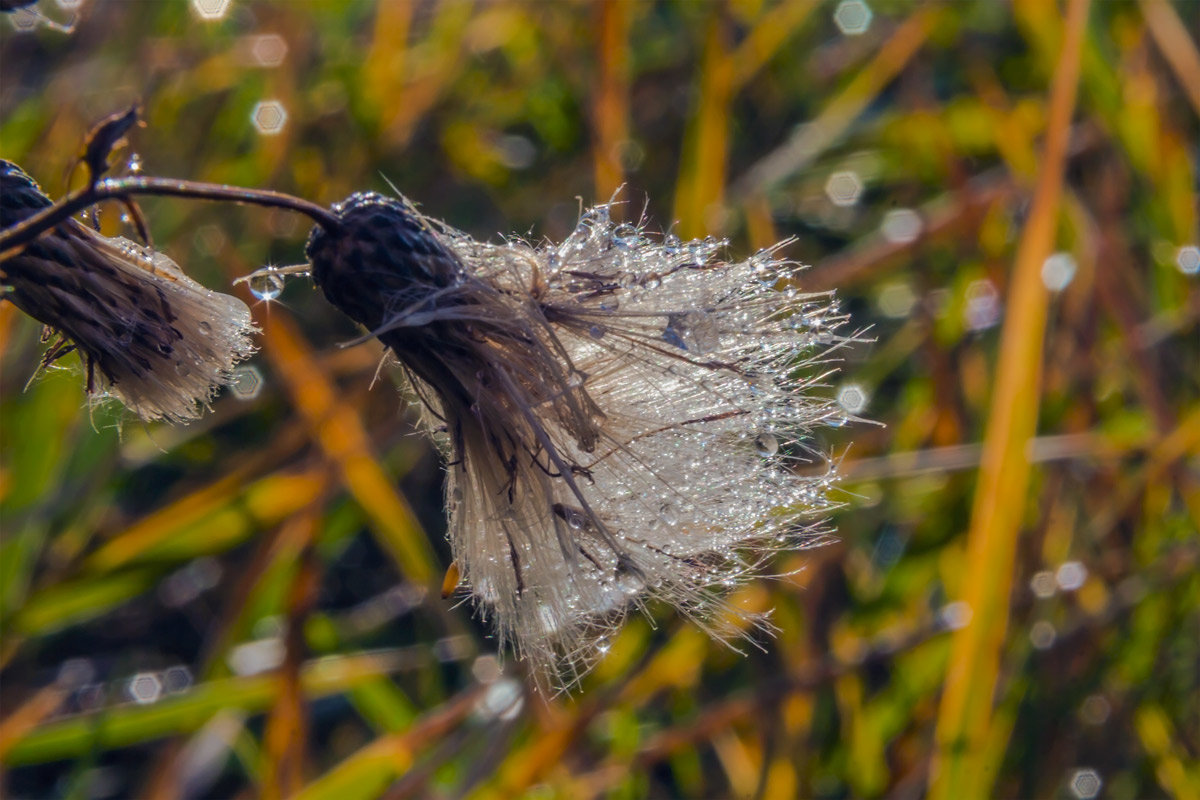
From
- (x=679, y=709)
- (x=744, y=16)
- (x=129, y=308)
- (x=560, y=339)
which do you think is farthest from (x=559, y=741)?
(x=744, y=16)

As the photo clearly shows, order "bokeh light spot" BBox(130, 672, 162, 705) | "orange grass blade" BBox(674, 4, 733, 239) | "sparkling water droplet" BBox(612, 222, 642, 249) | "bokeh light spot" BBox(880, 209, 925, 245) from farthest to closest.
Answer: "bokeh light spot" BBox(880, 209, 925, 245)
"orange grass blade" BBox(674, 4, 733, 239)
"bokeh light spot" BBox(130, 672, 162, 705)
"sparkling water droplet" BBox(612, 222, 642, 249)

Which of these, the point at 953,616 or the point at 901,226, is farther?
the point at 901,226

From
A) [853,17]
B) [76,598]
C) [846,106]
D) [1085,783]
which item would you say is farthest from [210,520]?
[853,17]

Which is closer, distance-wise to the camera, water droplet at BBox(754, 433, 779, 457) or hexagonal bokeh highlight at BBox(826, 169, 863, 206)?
water droplet at BBox(754, 433, 779, 457)

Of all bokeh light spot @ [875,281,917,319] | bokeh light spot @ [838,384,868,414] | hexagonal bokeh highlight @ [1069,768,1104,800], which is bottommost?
hexagonal bokeh highlight @ [1069,768,1104,800]

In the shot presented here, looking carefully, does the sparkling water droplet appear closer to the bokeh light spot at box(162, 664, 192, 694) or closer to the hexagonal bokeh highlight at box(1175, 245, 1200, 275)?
the bokeh light spot at box(162, 664, 192, 694)

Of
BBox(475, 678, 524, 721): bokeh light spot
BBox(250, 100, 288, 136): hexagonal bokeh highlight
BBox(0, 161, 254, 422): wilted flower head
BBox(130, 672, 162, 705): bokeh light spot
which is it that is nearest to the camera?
BBox(0, 161, 254, 422): wilted flower head

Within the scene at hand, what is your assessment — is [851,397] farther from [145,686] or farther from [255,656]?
[145,686]

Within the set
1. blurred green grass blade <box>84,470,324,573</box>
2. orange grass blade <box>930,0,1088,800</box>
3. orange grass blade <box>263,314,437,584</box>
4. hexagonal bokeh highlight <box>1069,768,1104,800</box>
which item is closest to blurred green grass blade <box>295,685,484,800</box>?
orange grass blade <box>263,314,437,584</box>
